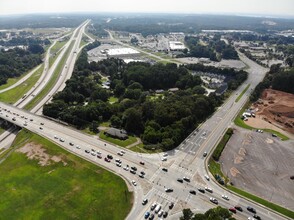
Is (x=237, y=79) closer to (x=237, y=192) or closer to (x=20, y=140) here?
(x=237, y=192)

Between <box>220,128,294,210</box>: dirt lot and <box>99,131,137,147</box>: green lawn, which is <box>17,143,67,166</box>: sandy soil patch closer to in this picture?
<box>99,131,137,147</box>: green lawn

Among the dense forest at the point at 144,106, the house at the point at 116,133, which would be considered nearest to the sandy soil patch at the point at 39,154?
the dense forest at the point at 144,106

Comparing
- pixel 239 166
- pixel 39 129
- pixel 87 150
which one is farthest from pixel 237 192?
pixel 39 129

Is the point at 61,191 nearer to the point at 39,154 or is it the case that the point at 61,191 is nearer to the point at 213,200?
the point at 39,154

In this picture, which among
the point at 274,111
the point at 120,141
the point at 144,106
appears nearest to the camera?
the point at 120,141

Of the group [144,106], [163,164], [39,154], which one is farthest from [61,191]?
[144,106]

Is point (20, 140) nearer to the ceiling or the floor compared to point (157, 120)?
nearer to the floor
